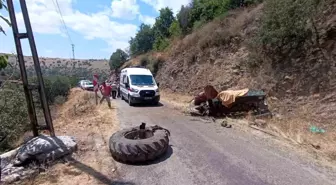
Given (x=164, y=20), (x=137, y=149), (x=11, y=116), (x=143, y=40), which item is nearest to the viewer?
(x=137, y=149)

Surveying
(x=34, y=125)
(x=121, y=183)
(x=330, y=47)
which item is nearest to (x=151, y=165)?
(x=121, y=183)

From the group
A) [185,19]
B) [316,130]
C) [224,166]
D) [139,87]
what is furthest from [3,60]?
[185,19]

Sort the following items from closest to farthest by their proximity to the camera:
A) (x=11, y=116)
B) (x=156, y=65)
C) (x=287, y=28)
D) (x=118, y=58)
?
1. (x=287, y=28)
2. (x=11, y=116)
3. (x=156, y=65)
4. (x=118, y=58)

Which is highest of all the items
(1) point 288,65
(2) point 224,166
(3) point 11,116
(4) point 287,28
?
(4) point 287,28

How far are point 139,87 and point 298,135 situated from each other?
11290 mm

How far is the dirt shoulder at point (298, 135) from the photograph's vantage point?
7.36m

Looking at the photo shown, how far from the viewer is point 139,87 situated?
1853cm

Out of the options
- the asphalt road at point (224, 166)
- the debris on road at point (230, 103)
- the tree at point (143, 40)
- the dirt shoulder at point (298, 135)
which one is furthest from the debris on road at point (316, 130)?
the tree at point (143, 40)

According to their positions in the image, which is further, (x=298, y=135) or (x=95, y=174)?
(x=298, y=135)

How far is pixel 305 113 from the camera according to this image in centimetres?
1165

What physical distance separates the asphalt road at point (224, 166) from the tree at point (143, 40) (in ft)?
160

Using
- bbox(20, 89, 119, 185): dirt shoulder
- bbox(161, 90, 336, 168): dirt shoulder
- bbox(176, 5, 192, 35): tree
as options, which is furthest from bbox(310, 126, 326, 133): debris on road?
bbox(176, 5, 192, 35): tree

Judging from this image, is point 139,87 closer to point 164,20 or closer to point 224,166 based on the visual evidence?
point 224,166

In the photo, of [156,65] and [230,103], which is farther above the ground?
[156,65]
